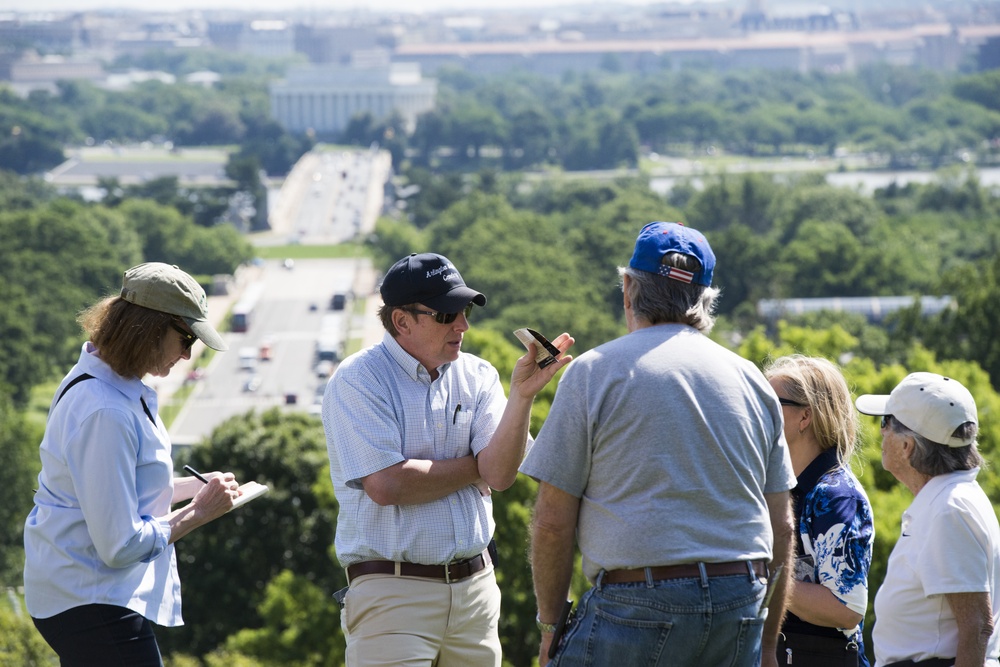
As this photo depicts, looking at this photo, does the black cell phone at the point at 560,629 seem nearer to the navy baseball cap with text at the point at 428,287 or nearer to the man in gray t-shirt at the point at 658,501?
the man in gray t-shirt at the point at 658,501

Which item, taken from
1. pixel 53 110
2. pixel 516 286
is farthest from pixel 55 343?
pixel 53 110

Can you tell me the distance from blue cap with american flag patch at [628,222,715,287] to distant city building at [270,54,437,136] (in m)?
144

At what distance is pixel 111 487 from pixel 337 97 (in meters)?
152

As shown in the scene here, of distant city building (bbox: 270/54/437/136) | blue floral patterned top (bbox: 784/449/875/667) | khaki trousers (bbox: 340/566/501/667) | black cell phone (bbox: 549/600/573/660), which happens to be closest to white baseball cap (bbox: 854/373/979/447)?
blue floral patterned top (bbox: 784/449/875/667)

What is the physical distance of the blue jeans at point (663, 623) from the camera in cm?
365

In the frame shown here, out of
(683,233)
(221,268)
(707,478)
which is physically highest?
(683,233)

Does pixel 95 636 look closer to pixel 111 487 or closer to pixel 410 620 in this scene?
pixel 111 487

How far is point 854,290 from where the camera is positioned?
55156 millimetres

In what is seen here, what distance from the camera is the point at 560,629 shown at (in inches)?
150

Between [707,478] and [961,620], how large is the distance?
3.93ft

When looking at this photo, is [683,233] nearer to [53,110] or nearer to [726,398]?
[726,398]

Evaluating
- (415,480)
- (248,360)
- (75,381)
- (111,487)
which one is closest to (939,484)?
(415,480)

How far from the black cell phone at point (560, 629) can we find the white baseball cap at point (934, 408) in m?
1.42

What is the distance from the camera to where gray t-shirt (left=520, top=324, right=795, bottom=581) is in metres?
3.66
